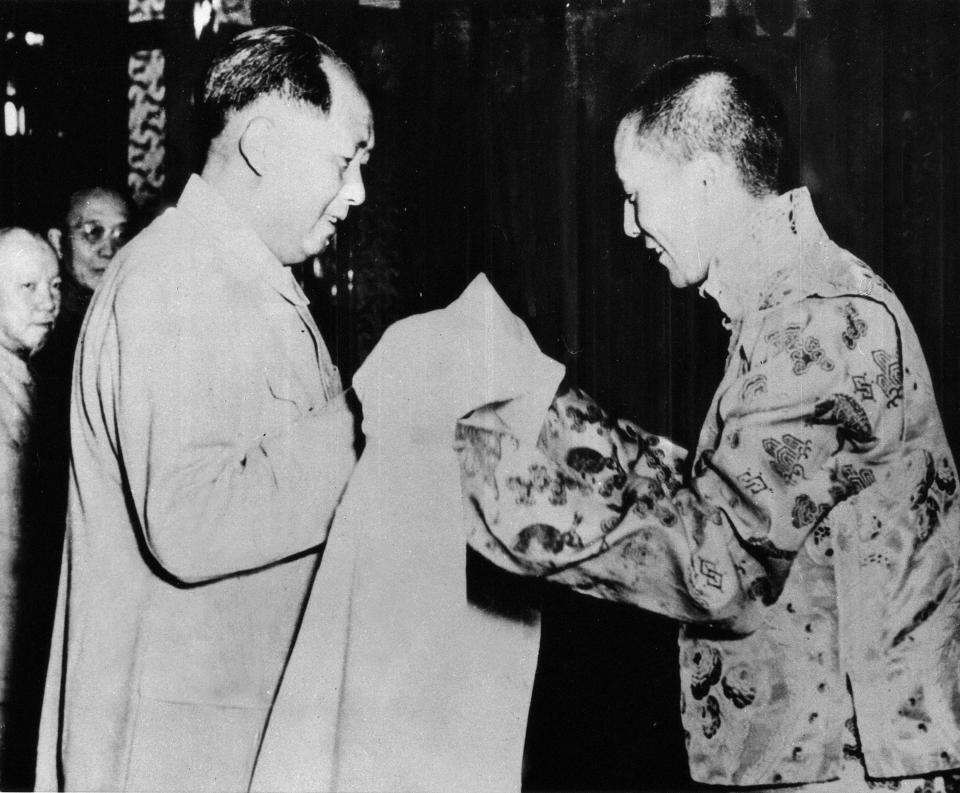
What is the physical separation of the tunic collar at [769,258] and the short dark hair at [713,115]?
0.04 metres

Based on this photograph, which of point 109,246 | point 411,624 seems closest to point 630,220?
point 411,624

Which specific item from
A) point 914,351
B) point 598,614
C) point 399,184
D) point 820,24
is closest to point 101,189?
point 399,184

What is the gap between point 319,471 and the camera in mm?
1514

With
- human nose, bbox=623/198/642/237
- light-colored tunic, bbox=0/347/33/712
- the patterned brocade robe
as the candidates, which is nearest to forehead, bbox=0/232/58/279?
light-colored tunic, bbox=0/347/33/712

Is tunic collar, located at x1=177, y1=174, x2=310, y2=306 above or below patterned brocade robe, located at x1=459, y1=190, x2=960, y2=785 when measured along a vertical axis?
above

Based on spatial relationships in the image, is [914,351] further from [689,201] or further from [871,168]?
[689,201]

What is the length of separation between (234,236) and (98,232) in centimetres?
26

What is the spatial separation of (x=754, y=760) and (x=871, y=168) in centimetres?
78

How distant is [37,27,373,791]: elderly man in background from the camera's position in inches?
58.6

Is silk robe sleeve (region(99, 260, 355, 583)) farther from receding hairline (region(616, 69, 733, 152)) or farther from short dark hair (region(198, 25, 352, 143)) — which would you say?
receding hairline (region(616, 69, 733, 152))

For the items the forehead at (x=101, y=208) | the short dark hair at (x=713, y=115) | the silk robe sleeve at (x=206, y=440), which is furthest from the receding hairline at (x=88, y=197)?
the short dark hair at (x=713, y=115)

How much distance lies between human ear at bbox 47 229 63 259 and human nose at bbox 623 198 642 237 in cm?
82

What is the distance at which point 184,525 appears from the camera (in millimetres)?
1477

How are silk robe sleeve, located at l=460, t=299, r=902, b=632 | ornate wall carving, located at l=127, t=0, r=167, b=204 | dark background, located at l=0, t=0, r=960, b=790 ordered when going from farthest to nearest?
ornate wall carving, located at l=127, t=0, r=167, b=204 < dark background, located at l=0, t=0, r=960, b=790 < silk robe sleeve, located at l=460, t=299, r=902, b=632
